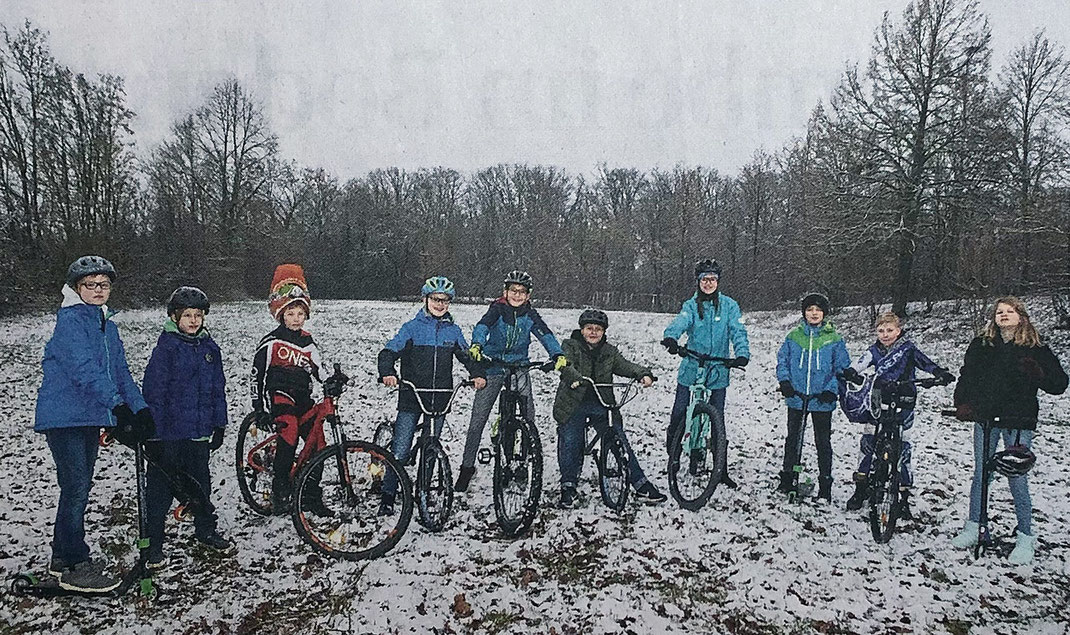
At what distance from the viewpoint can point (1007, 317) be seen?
4.76 meters

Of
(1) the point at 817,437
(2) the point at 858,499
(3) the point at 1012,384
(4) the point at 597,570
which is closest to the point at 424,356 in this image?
(4) the point at 597,570

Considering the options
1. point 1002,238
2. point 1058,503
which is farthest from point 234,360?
point 1002,238

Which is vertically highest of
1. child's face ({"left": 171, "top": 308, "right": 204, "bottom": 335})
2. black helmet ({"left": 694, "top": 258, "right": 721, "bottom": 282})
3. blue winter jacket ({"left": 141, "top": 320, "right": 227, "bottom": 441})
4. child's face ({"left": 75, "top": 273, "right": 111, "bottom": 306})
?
black helmet ({"left": 694, "top": 258, "right": 721, "bottom": 282})

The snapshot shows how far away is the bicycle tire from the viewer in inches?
196

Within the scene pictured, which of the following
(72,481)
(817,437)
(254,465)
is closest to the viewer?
(72,481)

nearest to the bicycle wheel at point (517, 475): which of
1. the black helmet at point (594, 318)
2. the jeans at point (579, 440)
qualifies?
the jeans at point (579, 440)

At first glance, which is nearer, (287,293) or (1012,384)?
(1012,384)

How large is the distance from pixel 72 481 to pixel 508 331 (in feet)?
11.4

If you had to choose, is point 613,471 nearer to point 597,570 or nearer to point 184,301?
point 597,570

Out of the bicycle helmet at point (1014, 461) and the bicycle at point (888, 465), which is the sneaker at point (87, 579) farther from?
the bicycle helmet at point (1014, 461)

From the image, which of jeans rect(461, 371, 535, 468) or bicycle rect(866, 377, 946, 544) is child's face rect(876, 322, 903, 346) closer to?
bicycle rect(866, 377, 946, 544)

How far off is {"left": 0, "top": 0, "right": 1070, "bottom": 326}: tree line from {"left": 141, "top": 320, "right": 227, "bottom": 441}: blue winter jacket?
1507cm

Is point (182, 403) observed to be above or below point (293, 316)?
below

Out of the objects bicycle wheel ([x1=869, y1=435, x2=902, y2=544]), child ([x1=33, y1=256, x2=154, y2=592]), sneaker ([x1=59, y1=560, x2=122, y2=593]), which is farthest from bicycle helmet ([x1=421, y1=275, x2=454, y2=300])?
bicycle wheel ([x1=869, y1=435, x2=902, y2=544])
